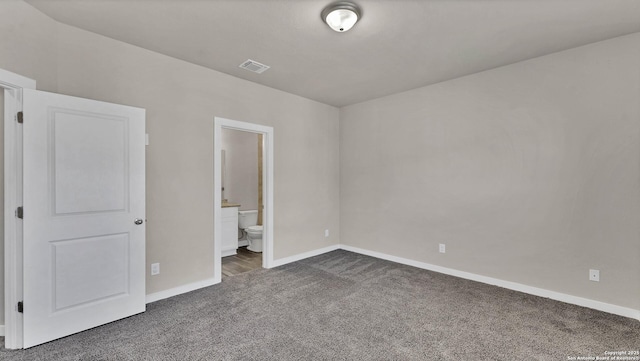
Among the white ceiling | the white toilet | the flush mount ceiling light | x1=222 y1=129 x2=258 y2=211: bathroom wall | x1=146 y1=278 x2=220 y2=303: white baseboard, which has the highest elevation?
the white ceiling

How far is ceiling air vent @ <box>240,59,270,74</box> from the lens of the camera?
3.12 m

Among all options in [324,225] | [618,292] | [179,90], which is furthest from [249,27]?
[618,292]

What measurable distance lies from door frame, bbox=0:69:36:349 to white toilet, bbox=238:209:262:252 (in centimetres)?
297

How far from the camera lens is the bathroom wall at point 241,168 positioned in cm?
578

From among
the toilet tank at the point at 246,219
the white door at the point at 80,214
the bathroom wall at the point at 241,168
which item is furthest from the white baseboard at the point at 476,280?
the bathroom wall at the point at 241,168

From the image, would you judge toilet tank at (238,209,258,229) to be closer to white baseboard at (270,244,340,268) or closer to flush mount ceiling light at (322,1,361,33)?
white baseboard at (270,244,340,268)

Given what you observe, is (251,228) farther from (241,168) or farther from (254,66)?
(254,66)

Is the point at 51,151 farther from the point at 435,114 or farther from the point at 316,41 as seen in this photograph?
the point at 435,114

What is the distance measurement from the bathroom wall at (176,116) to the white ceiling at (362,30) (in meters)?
0.18

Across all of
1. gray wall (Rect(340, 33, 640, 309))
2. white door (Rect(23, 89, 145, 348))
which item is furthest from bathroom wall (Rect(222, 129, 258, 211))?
white door (Rect(23, 89, 145, 348))

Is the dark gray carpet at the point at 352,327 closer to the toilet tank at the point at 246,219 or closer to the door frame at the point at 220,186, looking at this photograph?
the door frame at the point at 220,186

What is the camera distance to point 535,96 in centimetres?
304

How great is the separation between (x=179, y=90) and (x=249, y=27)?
4.01ft

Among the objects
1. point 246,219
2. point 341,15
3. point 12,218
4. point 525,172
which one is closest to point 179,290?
point 12,218
